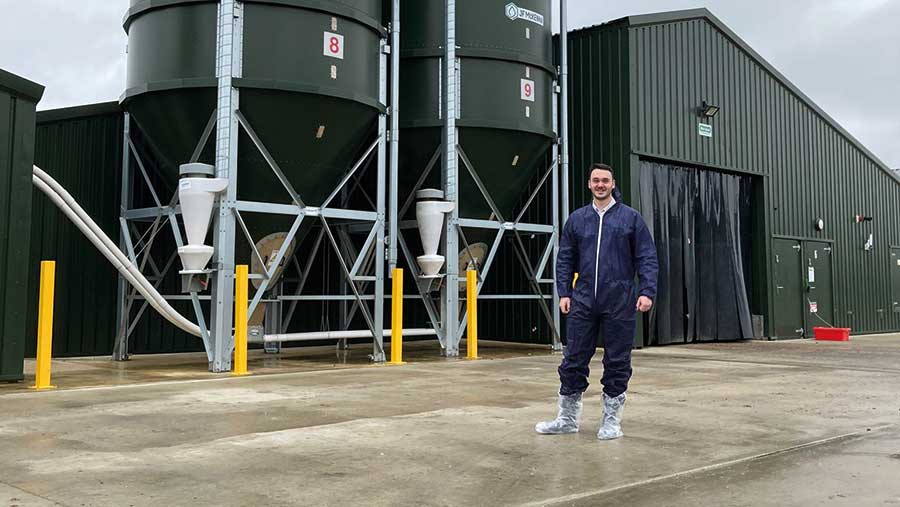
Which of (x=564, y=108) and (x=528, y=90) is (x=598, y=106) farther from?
(x=528, y=90)

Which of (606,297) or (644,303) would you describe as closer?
(644,303)

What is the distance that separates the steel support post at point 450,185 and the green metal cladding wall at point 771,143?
4412mm

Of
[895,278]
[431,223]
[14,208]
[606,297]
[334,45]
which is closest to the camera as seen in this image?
[606,297]

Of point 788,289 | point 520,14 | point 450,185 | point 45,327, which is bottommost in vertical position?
point 45,327

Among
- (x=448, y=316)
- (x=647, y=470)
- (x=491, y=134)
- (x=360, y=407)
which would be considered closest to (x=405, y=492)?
(x=647, y=470)

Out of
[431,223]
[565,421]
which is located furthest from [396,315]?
[565,421]

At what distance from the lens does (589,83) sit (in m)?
15.5

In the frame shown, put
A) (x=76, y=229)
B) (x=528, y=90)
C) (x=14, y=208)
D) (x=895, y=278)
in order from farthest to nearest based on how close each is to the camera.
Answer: (x=895, y=278) → (x=528, y=90) → (x=76, y=229) → (x=14, y=208)

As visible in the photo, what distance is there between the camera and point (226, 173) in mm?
9594

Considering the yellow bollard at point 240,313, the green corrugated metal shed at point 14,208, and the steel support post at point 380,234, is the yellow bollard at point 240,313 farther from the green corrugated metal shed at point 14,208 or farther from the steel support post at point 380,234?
the green corrugated metal shed at point 14,208

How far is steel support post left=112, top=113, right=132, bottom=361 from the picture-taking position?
37.1 feet

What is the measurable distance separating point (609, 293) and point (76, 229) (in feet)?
30.9

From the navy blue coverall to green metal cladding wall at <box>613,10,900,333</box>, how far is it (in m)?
10.1

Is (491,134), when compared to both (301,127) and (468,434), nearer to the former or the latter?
(301,127)
